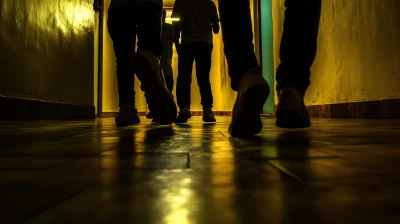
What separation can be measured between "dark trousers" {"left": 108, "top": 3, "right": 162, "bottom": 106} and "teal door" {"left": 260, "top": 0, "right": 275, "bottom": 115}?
4086 millimetres

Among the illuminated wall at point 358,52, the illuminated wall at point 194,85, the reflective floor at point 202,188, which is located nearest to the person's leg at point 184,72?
the illuminated wall at point 358,52

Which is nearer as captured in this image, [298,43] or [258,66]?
[258,66]

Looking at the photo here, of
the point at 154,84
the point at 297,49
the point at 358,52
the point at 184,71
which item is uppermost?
the point at 358,52

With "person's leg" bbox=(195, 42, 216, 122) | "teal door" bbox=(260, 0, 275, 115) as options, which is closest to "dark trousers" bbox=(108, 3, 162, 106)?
"person's leg" bbox=(195, 42, 216, 122)

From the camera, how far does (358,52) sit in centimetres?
262

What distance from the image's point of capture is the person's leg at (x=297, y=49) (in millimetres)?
1136

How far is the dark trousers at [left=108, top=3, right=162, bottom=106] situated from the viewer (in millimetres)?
1627

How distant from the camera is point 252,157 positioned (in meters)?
0.56

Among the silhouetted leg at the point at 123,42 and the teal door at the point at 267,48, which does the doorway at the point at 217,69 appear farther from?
the silhouetted leg at the point at 123,42

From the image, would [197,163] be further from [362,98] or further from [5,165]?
[362,98]

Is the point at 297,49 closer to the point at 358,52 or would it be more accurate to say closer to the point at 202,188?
the point at 202,188

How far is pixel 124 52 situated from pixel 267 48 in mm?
4467

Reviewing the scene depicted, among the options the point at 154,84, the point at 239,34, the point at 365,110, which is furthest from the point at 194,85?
the point at 239,34

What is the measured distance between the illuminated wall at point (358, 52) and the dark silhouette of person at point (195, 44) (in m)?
1.14
